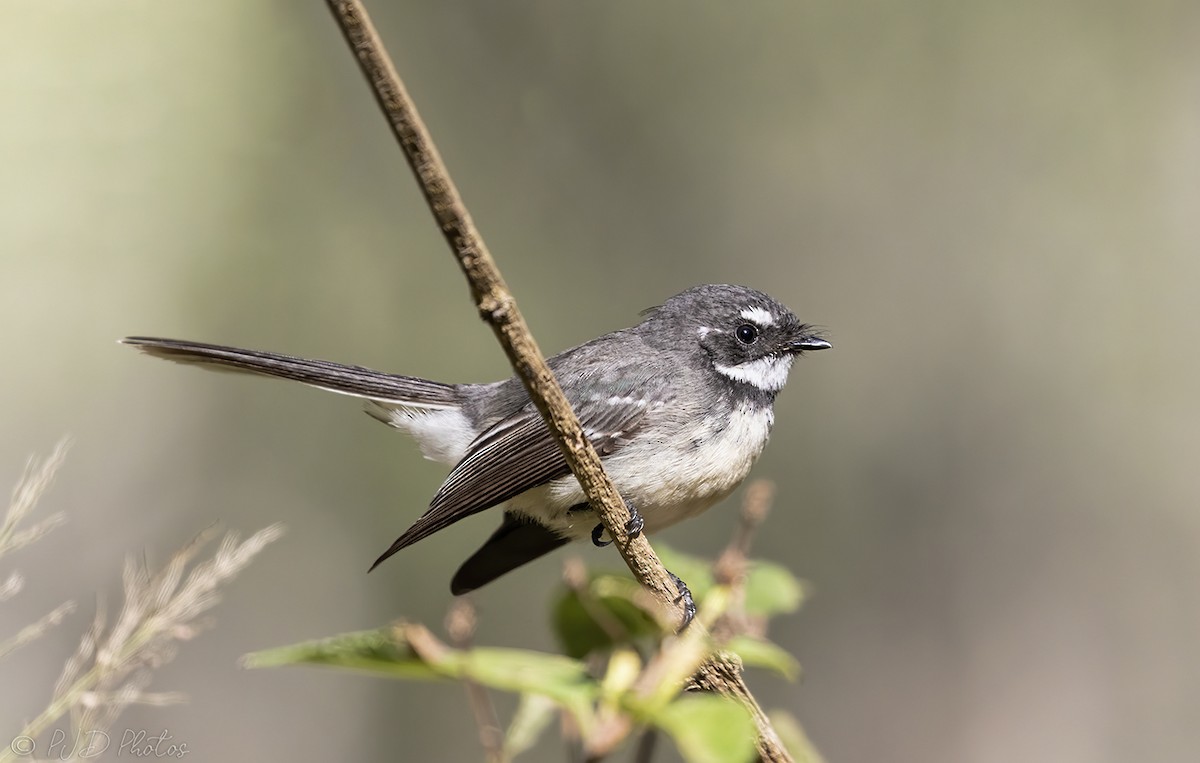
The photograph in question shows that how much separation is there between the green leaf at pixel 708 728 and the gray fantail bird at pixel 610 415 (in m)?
2.06

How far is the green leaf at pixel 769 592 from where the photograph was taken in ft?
6.40

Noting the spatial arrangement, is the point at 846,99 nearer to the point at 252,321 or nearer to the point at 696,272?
the point at 696,272

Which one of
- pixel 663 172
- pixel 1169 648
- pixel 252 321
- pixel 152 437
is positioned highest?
pixel 663 172

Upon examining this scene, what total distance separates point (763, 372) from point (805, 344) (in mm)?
188

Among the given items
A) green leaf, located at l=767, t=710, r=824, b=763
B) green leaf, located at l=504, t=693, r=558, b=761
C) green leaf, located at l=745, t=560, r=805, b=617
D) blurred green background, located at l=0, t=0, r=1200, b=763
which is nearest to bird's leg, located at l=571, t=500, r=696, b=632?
green leaf, located at l=745, t=560, r=805, b=617

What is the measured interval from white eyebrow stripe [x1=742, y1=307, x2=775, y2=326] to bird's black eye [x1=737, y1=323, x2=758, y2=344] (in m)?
0.03

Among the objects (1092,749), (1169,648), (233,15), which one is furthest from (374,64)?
(233,15)

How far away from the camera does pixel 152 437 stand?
7.98m

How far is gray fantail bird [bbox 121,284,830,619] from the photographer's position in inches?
134

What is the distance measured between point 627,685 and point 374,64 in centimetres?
74

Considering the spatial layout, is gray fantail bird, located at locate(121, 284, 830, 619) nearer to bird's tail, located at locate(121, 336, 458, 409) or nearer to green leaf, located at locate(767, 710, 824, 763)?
bird's tail, located at locate(121, 336, 458, 409)

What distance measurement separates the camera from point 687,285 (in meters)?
8.34

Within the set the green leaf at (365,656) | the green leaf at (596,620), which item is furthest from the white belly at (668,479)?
the green leaf at (365,656)

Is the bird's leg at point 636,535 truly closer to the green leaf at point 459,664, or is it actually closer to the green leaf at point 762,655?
the green leaf at point 762,655
